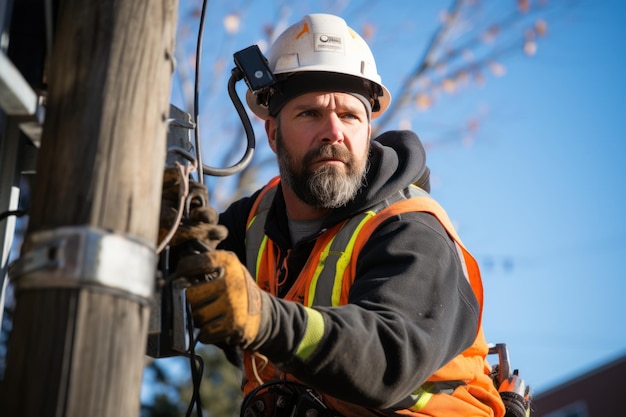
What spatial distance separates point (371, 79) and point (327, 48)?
0.27m

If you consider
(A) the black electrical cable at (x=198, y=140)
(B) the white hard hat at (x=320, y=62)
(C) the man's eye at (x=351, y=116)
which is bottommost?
(A) the black electrical cable at (x=198, y=140)

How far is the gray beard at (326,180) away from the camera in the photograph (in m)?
3.90

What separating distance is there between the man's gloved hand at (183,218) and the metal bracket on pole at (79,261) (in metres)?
0.60

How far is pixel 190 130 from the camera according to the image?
3086mm

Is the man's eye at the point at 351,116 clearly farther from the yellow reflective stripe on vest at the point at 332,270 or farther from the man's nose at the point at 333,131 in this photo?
the yellow reflective stripe on vest at the point at 332,270

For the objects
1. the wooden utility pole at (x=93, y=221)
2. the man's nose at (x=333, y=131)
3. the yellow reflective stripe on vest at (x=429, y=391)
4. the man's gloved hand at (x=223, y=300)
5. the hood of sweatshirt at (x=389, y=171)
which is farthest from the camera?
the man's nose at (x=333, y=131)

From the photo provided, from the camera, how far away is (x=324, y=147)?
13.3 feet

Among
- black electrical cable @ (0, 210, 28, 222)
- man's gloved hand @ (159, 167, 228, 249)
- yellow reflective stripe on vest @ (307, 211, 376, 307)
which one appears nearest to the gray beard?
yellow reflective stripe on vest @ (307, 211, 376, 307)

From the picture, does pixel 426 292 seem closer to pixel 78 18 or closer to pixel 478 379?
pixel 478 379

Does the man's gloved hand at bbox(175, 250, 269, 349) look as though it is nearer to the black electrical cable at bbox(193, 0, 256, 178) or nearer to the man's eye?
the black electrical cable at bbox(193, 0, 256, 178)

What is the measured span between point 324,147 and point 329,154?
44 millimetres

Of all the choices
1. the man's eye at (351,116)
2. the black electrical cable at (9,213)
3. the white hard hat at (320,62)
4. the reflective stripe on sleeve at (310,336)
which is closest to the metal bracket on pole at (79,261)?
the black electrical cable at (9,213)

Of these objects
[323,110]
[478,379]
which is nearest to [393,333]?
[478,379]

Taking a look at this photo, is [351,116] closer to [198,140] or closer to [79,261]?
[198,140]
